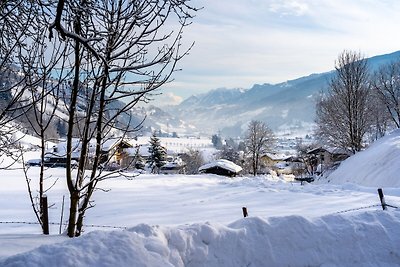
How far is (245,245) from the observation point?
4.83 m

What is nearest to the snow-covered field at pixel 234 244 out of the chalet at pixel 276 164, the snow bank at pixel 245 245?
the snow bank at pixel 245 245

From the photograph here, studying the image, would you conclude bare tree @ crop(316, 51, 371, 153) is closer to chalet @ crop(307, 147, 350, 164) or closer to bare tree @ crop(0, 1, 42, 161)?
chalet @ crop(307, 147, 350, 164)

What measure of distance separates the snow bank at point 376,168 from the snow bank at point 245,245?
12.4 metres

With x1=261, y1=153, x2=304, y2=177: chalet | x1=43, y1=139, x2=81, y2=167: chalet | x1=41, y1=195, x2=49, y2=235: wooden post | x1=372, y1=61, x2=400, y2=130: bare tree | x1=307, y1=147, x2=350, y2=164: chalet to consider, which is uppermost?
x1=372, y1=61, x2=400, y2=130: bare tree

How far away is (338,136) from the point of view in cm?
2898

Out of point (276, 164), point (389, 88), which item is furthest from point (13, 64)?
point (276, 164)

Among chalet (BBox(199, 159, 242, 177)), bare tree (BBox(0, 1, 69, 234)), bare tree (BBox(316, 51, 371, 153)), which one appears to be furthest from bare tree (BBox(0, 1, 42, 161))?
chalet (BBox(199, 159, 242, 177))

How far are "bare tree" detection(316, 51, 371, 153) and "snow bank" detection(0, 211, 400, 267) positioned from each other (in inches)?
887

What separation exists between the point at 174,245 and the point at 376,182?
16414 mm

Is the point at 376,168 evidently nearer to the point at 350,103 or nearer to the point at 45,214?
the point at 350,103

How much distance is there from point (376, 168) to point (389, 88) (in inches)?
878

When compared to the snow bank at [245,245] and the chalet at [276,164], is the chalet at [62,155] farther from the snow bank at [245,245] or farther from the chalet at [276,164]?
the chalet at [276,164]

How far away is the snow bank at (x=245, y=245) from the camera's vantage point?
3.97 metres

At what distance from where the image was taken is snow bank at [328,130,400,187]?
17.5m
